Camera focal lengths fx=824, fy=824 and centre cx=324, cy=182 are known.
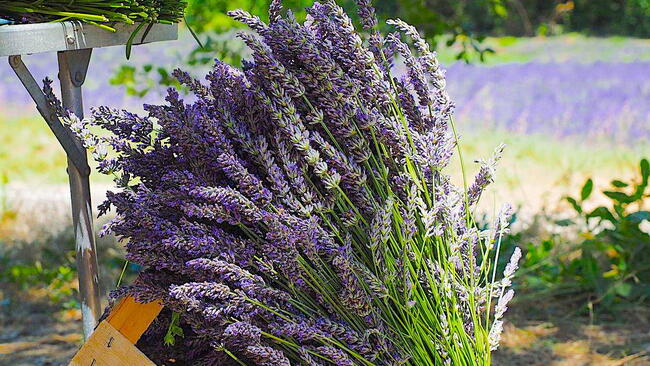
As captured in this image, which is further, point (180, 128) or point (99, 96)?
point (99, 96)

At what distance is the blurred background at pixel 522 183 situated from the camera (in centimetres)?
320

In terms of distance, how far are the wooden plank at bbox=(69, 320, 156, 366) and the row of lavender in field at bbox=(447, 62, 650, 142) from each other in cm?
560

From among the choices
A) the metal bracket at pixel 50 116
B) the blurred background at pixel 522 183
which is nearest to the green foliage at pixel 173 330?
the blurred background at pixel 522 183

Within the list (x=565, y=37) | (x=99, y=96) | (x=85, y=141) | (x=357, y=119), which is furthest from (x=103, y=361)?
(x=565, y=37)

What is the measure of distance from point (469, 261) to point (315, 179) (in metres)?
0.30

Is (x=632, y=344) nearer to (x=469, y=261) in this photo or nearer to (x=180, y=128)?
(x=469, y=261)

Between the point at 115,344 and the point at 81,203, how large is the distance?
13.8 inches

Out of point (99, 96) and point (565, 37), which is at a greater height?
point (99, 96)

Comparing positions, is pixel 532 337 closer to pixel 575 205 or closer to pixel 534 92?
pixel 575 205

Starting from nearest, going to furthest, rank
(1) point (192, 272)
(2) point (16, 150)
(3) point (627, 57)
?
1. (1) point (192, 272)
2. (2) point (16, 150)
3. (3) point (627, 57)

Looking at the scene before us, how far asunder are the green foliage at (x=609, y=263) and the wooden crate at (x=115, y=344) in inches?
88.0

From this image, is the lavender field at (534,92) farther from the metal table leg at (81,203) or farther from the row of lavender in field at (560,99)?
the metal table leg at (81,203)

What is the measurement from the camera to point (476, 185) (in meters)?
1.46

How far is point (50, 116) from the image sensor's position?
153 centimetres
